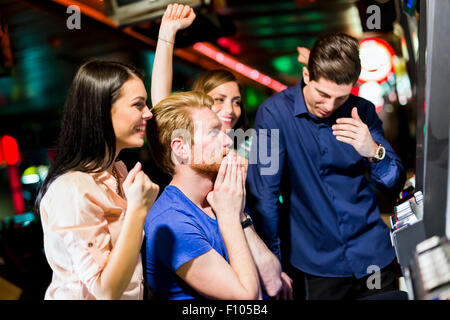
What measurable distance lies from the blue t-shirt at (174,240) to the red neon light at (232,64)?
79 centimetres

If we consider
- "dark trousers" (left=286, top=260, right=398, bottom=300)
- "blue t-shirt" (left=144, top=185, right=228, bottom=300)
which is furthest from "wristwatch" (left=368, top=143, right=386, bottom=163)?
"blue t-shirt" (left=144, top=185, right=228, bottom=300)

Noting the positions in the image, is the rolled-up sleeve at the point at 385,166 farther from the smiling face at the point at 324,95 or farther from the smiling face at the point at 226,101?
the smiling face at the point at 226,101

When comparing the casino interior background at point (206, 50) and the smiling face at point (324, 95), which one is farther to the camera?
the smiling face at point (324, 95)

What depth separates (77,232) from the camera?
0.89 m

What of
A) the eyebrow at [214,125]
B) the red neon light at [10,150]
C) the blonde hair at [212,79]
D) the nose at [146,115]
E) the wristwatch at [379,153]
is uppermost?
the blonde hair at [212,79]

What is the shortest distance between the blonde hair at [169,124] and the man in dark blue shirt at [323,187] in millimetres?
409

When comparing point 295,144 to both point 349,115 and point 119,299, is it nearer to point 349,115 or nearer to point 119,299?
point 349,115

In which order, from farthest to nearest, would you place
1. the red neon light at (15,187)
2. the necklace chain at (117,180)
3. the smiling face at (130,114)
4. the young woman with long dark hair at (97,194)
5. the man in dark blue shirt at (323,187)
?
1. the red neon light at (15,187)
2. the man in dark blue shirt at (323,187)
3. the necklace chain at (117,180)
4. the smiling face at (130,114)
5. the young woman with long dark hair at (97,194)

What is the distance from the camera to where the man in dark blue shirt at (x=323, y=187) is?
4.75 feet

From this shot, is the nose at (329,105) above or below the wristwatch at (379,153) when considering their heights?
above

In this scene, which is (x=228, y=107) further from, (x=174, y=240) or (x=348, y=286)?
(x=348, y=286)

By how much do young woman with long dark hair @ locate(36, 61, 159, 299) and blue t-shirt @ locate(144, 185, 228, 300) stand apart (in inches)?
2.8

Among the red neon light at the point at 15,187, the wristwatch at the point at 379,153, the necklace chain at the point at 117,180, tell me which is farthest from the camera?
the red neon light at the point at 15,187

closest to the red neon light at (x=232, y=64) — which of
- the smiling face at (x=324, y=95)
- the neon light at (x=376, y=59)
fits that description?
the smiling face at (x=324, y=95)
